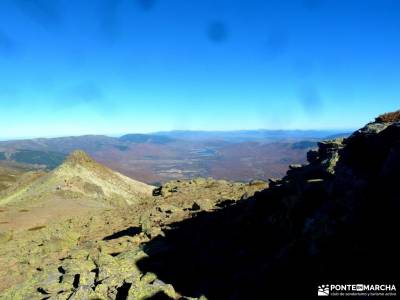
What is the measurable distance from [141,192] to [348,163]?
75630 millimetres

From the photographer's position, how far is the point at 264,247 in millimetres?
23688

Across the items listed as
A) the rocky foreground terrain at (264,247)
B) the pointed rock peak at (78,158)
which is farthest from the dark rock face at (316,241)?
the pointed rock peak at (78,158)

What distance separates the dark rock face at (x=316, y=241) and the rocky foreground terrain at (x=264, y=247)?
0.16 feet

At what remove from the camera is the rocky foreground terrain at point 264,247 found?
15523mm

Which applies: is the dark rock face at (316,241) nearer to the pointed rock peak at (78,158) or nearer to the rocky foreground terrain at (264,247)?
the rocky foreground terrain at (264,247)

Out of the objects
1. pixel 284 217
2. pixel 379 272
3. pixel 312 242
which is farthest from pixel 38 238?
pixel 379 272

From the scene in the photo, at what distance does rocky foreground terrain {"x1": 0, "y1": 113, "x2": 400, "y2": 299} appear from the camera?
50.9ft

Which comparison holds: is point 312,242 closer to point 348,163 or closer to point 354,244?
point 354,244

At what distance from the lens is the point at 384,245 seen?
14.6 meters

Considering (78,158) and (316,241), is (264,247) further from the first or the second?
(78,158)

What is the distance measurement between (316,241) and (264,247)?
722 cm

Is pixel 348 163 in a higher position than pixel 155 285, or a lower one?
higher

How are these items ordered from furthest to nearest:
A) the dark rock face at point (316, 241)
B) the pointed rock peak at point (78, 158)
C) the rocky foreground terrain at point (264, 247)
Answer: the pointed rock peak at point (78, 158)
the rocky foreground terrain at point (264, 247)
the dark rock face at point (316, 241)

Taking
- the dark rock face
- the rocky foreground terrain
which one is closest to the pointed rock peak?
the rocky foreground terrain
